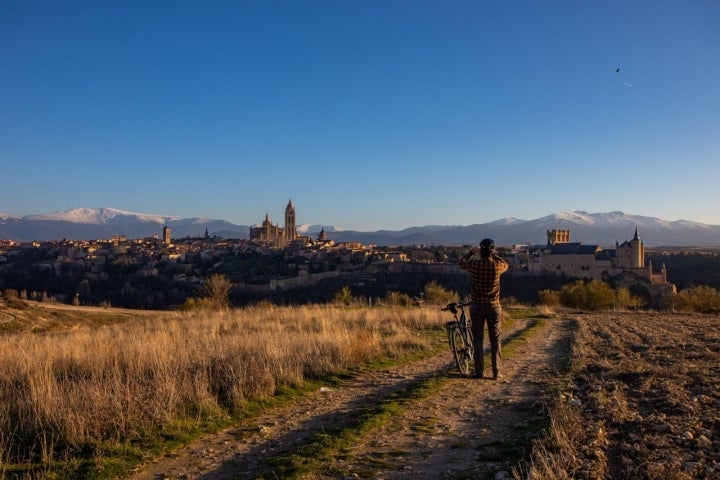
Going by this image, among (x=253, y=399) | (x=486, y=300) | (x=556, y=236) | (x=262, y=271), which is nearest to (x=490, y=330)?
(x=486, y=300)

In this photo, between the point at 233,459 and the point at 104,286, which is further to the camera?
the point at 104,286

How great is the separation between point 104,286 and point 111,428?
265 ft

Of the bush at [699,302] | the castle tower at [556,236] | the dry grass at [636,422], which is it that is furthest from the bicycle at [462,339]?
the castle tower at [556,236]

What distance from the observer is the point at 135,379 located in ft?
21.7

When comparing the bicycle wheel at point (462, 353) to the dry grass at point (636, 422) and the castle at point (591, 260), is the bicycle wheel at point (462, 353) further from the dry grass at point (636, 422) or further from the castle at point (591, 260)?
the castle at point (591, 260)

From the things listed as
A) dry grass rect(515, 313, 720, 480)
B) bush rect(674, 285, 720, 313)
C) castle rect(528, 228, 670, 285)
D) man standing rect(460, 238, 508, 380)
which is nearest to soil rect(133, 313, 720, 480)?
dry grass rect(515, 313, 720, 480)

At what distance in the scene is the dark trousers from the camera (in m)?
7.49

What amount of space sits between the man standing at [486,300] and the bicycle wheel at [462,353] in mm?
346

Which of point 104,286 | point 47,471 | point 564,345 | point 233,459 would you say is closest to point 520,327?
point 564,345

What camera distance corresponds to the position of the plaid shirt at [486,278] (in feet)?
24.5

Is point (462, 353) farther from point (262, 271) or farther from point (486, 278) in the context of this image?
point (262, 271)

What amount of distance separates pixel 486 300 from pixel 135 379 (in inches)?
192

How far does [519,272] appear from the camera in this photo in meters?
93.8

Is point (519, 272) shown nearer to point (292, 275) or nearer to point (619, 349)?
point (292, 275)
